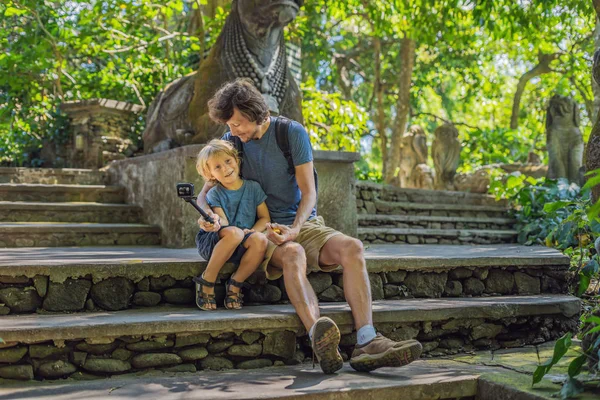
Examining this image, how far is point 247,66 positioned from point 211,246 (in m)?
2.49

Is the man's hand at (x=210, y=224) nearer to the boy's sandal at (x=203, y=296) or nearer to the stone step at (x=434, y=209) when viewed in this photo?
the boy's sandal at (x=203, y=296)

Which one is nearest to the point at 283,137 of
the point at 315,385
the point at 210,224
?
the point at 210,224

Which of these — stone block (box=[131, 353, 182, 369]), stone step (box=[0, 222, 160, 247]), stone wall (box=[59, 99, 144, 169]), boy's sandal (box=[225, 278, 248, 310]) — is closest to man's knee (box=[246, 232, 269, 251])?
boy's sandal (box=[225, 278, 248, 310])

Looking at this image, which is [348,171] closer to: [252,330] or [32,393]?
[252,330]

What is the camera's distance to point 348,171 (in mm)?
5707

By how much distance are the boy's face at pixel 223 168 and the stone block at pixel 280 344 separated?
902 millimetres

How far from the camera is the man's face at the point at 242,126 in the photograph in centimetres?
365

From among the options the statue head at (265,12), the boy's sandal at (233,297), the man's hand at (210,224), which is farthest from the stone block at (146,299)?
the statue head at (265,12)

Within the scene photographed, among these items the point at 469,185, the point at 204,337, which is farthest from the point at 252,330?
the point at 469,185

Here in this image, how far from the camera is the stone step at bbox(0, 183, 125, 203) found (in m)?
6.16

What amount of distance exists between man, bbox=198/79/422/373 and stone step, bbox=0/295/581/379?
0.64 ft

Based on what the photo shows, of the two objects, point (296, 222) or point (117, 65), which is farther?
point (117, 65)

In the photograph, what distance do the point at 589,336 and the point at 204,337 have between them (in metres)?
1.82

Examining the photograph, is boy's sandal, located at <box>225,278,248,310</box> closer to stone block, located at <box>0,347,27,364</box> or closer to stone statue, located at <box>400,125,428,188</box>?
stone block, located at <box>0,347,27,364</box>
